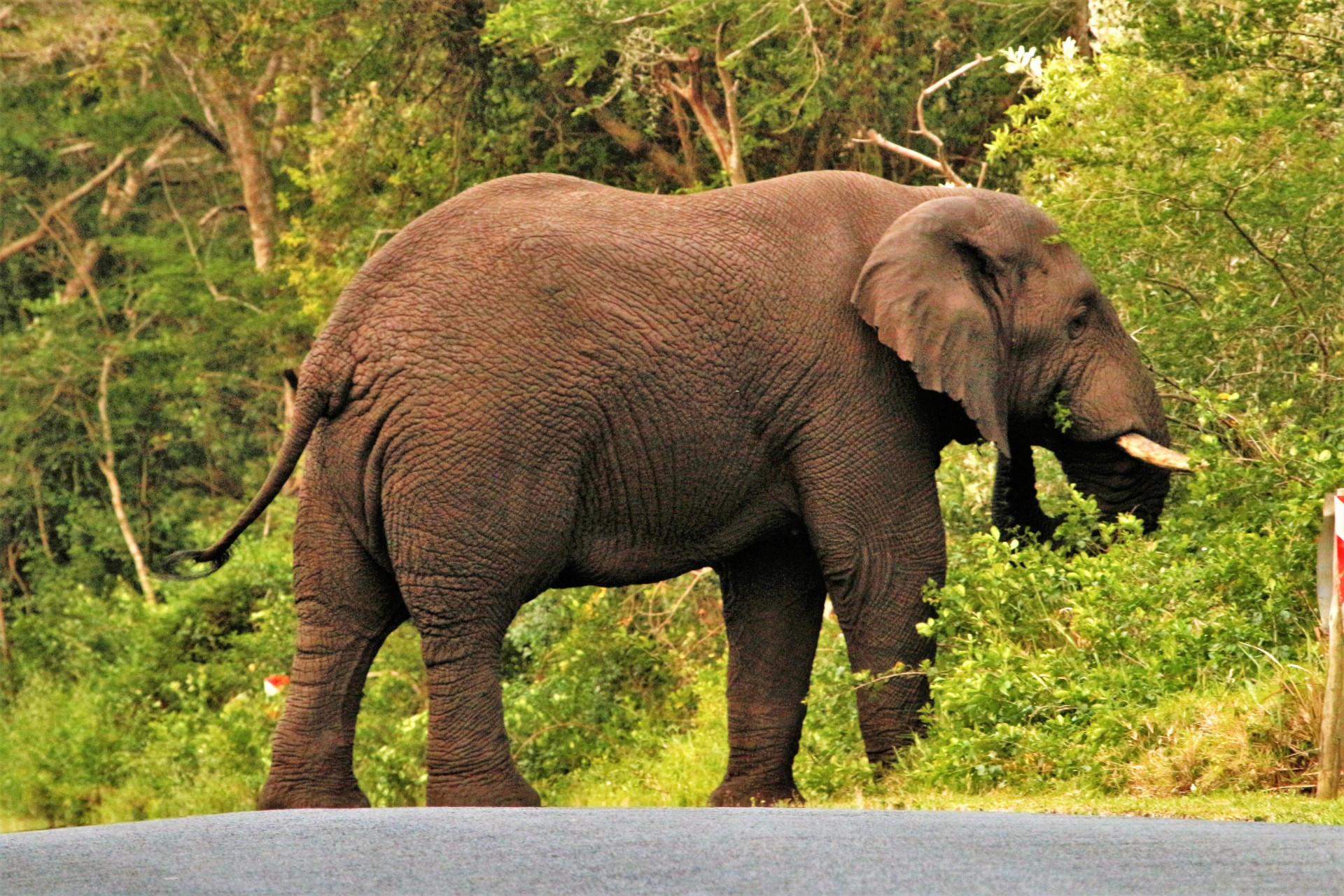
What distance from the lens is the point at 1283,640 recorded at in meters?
9.41

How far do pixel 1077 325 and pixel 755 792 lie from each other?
264 centimetres

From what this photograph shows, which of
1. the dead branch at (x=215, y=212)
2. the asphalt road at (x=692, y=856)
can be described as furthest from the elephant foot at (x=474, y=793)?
the dead branch at (x=215, y=212)

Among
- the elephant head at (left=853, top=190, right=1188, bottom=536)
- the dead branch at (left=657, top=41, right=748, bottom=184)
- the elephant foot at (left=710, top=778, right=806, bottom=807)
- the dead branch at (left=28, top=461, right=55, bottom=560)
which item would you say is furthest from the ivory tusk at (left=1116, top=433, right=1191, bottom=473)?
the dead branch at (left=28, top=461, right=55, bottom=560)

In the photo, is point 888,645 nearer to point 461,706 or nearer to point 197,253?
point 461,706

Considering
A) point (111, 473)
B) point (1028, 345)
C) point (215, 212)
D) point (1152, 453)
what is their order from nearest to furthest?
point (1152, 453)
point (1028, 345)
point (111, 473)
point (215, 212)

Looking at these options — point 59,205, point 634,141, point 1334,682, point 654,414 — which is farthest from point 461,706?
point 59,205

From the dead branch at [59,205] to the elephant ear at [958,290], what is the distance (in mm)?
20009

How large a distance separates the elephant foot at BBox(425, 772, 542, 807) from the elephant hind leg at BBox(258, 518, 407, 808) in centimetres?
49

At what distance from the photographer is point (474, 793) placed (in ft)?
30.9

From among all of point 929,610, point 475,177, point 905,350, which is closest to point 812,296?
point 905,350

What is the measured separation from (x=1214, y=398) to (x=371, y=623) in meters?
4.01

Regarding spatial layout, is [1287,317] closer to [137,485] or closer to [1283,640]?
[1283,640]

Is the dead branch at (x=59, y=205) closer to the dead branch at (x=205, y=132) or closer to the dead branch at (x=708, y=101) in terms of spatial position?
the dead branch at (x=205, y=132)

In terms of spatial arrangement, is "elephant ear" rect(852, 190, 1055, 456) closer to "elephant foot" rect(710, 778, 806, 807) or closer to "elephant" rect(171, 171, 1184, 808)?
"elephant" rect(171, 171, 1184, 808)
